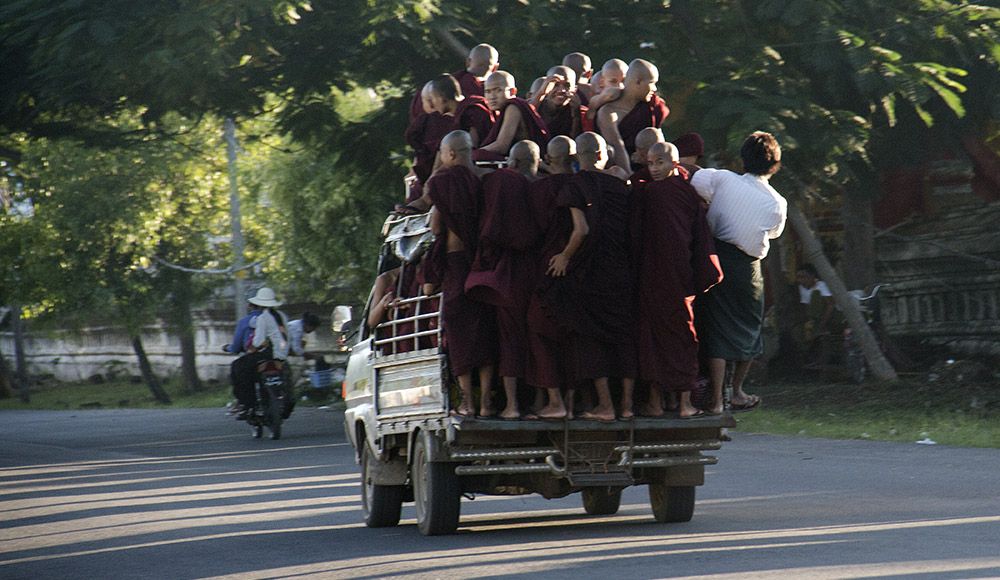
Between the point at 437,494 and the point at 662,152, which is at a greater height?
the point at 662,152

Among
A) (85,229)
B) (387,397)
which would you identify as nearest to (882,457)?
(387,397)

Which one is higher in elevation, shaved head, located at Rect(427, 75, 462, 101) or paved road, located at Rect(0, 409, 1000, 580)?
shaved head, located at Rect(427, 75, 462, 101)

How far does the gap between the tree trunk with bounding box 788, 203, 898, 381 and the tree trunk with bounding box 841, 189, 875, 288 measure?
246cm

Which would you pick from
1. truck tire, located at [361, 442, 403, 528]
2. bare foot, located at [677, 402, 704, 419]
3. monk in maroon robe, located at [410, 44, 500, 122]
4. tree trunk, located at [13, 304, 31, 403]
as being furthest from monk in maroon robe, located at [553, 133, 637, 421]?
tree trunk, located at [13, 304, 31, 403]

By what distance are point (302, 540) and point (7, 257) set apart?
2923cm

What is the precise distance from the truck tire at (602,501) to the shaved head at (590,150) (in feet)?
7.80

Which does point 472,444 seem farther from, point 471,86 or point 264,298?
point 264,298

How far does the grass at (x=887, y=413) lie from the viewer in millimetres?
16188

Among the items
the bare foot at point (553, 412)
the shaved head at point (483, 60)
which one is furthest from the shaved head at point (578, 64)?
the bare foot at point (553, 412)

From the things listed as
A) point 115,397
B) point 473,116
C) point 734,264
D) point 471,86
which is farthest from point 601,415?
point 115,397

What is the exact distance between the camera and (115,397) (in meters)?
41.5

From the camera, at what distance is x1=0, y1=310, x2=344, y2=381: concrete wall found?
1578 inches

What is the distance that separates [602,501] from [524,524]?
0.63 m

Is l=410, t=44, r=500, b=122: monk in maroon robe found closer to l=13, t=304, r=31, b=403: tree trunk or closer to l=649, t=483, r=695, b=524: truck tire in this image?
l=649, t=483, r=695, b=524: truck tire
